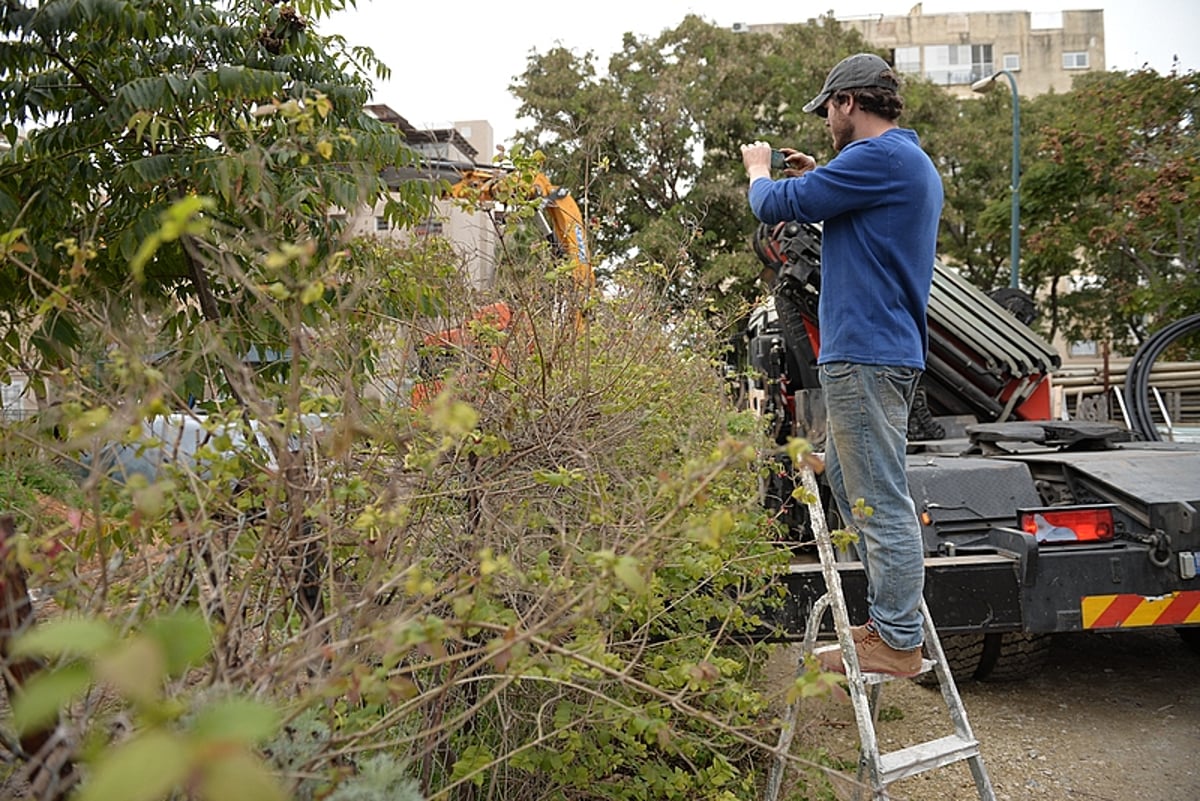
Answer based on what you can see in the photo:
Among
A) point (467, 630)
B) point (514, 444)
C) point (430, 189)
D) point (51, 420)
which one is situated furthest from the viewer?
point (430, 189)

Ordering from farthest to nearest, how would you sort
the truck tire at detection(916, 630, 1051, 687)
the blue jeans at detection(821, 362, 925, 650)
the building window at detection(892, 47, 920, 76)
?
the building window at detection(892, 47, 920, 76) → the truck tire at detection(916, 630, 1051, 687) → the blue jeans at detection(821, 362, 925, 650)

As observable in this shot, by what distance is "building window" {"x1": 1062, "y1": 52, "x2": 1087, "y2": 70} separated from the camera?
50.3m

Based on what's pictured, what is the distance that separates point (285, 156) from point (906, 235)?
81.9 inches

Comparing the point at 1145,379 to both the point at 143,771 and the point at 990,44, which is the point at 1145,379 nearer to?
the point at 143,771

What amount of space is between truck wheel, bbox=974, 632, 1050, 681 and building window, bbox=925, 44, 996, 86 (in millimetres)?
52379

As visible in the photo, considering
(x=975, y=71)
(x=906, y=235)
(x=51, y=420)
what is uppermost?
(x=975, y=71)

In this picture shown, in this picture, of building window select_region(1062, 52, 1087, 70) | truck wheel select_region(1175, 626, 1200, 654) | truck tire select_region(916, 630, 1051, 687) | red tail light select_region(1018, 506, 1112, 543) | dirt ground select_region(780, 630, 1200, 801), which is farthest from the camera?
building window select_region(1062, 52, 1087, 70)

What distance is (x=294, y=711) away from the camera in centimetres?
152

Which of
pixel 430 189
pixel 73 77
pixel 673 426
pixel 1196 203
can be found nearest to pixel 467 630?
pixel 673 426

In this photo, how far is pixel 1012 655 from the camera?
491 cm

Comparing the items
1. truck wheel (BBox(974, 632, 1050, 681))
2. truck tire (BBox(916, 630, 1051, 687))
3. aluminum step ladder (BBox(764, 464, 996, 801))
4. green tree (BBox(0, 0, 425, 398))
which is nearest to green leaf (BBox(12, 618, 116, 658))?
aluminum step ladder (BBox(764, 464, 996, 801))

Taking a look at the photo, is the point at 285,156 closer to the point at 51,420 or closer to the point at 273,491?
the point at 51,420

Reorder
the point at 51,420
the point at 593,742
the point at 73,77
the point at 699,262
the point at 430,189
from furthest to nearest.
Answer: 1. the point at 699,262
2. the point at 430,189
3. the point at 73,77
4. the point at 593,742
5. the point at 51,420

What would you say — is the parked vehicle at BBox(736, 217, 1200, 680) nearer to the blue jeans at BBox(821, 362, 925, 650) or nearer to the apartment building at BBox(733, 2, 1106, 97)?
the blue jeans at BBox(821, 362, 925, 650)
